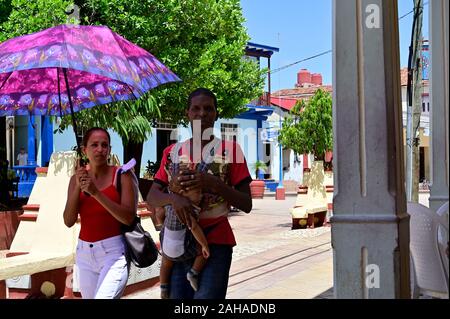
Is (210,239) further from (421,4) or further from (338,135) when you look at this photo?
(421,4)

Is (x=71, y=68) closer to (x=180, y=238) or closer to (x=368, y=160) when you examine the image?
(x=180, y=238)

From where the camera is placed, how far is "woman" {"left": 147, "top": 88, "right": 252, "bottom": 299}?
2799 millimetres

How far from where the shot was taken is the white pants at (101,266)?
339 cm

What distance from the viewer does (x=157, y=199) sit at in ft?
9.49

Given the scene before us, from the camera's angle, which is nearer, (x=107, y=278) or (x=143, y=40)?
(x=107, y=278)

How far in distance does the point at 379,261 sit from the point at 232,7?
1364 cm

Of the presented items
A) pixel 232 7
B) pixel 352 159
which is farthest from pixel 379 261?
pixel 232 7

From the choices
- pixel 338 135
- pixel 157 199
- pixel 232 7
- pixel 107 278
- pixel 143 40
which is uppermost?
pixel 232 7

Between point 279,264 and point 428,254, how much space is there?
4.72 meters

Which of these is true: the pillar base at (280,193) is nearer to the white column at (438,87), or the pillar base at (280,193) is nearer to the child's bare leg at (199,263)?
the white column at (438,87)

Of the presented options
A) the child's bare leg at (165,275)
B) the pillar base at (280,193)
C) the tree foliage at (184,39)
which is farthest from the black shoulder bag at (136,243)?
the pillar base at (280,193)

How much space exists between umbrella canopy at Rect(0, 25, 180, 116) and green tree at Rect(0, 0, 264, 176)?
6025 mm

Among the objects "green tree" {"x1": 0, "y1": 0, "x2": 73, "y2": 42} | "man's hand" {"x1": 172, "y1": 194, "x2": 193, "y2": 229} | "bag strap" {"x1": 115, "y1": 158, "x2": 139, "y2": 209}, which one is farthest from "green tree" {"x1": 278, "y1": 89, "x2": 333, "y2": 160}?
"man's hand" {"x1": 172, "y1": 194, "x2": 193, "y2": 229}

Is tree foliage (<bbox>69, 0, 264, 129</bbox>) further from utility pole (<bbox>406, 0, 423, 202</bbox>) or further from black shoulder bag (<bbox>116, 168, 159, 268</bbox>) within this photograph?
black shoulder bag (<bbox>116, 168, 159, 268</bbox>)
